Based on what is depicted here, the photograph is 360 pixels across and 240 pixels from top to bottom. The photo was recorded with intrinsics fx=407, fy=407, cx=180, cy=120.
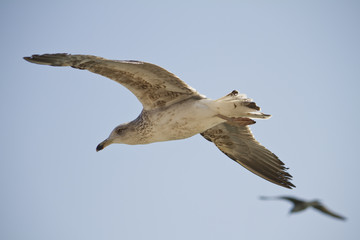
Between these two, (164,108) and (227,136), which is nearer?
(164,108)

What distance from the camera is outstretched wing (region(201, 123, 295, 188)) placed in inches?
335

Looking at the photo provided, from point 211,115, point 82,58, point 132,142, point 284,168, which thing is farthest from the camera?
point 284,168

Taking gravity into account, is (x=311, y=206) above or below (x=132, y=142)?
below

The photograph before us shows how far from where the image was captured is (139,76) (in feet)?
22.9

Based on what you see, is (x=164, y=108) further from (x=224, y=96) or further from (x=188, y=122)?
(x=224, y=96)

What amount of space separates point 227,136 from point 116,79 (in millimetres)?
2945

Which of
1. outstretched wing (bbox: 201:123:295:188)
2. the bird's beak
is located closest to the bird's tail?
outstretched wing (bbox: 201:123:295:188)

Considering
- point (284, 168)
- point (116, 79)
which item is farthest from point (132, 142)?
point (284, 168)

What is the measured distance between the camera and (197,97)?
7336mm

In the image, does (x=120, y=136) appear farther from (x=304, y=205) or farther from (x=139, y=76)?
(x=304, y=205)

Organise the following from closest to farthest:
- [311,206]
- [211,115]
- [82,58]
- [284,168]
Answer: [311,206], [82,58], [211,115], [284,168]

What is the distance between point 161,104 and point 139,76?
0.76m

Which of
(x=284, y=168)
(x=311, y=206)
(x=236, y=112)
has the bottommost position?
(x=311, y=206)

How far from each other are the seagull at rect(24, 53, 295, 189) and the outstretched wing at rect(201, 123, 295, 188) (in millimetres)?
1301
